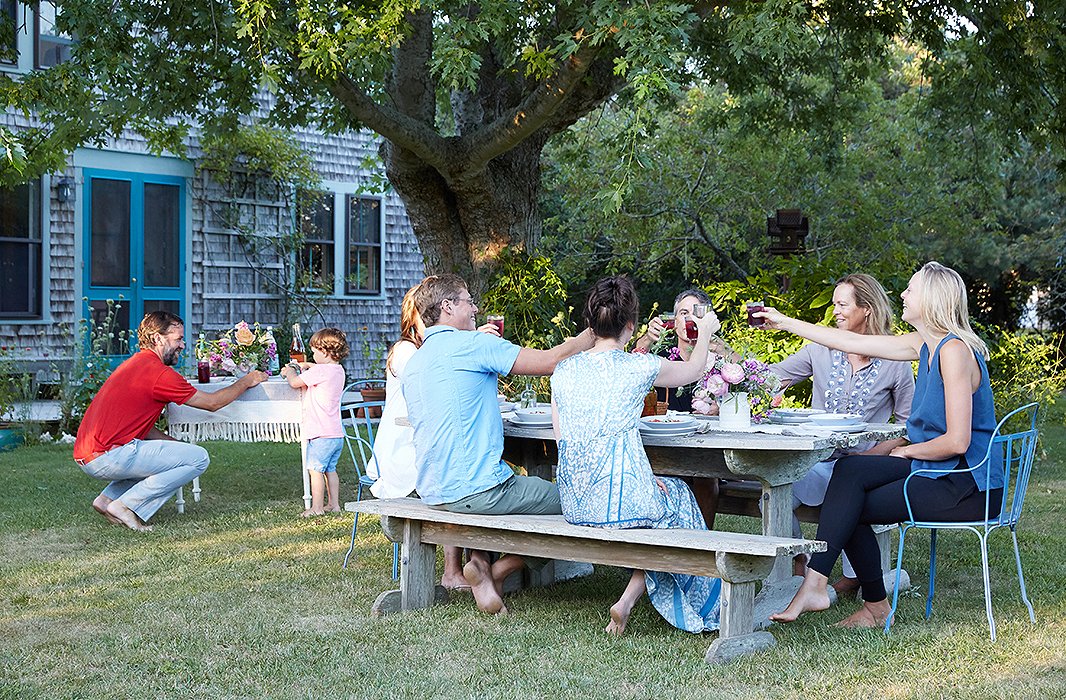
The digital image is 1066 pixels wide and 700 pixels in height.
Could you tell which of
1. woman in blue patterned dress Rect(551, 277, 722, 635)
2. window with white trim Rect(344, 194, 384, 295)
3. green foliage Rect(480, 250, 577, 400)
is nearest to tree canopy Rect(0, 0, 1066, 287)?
green foliage Rect(480, 250, 577, 400)

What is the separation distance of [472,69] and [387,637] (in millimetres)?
4074

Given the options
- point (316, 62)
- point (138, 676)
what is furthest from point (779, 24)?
point (138, 676)

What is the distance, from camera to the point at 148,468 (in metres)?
7.40

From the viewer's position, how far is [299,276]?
15.7m

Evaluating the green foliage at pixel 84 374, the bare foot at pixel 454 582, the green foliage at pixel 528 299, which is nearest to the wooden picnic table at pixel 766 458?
the bare foot at pixel 454 582

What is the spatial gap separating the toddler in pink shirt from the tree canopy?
1701mm

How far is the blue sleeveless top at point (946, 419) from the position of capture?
16.1ft

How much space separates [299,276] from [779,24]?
368 inches

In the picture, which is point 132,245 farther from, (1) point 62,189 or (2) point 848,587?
(2) point 848,587

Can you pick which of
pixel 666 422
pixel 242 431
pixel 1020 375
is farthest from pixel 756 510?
pixel 1020 375

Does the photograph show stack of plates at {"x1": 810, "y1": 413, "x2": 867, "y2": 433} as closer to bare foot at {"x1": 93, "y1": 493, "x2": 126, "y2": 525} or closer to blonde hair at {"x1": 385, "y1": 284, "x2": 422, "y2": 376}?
blonde hair at {"x1": 385, "y1": 284, "x2": 422, "y2": 376}

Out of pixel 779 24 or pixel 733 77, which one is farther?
pixel 733 77

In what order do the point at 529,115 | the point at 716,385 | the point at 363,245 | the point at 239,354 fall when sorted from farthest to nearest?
the point at 363,245 < the point at 529,115 < the point at 239,354 < the point at 716,385

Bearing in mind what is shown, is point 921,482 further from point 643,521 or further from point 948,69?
point 948,69
